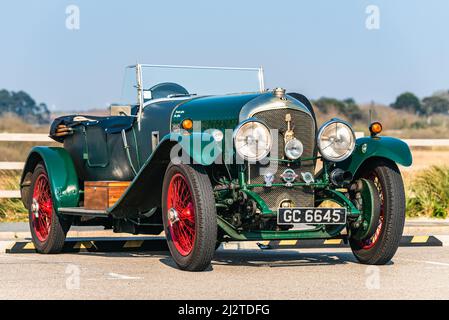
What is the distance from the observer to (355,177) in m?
10.1

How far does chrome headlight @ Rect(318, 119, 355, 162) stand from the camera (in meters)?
9.45

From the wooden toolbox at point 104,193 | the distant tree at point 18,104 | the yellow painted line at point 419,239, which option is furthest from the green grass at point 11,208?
the distant tree at point 18,104

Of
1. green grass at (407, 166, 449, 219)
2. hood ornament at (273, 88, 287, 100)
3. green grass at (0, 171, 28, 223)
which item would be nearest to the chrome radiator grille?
hood ornament at (273, 88, 287, 100)

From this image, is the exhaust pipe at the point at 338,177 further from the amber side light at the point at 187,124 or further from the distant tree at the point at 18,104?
the distant tree at the point at 18,104

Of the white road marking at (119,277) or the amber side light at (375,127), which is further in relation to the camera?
the amber side light at (375,127)

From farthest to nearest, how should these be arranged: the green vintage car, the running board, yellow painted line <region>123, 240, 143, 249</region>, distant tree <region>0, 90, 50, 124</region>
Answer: distant tree <region>0, 90, 50, 124</region>, yellow painted line <region>123, 240, 143, 249</region>, the running board, the green vintage car

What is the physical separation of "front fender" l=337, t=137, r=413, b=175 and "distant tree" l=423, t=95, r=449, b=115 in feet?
253

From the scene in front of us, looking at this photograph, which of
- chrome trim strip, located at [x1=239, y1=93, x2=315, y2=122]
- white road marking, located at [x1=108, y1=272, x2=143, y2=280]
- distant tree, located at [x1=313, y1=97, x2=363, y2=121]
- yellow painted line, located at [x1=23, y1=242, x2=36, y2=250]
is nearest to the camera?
white road marking, located at [x1=108, y1=272, x2=143, y2=280]

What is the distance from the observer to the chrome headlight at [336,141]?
9453 millimetres

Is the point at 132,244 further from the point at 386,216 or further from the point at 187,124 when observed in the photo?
the point at 386,216

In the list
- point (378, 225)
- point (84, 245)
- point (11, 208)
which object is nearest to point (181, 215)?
point (378, 225)

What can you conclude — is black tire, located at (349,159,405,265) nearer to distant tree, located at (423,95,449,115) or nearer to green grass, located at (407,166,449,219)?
green grass, located at (407,166,449,219)

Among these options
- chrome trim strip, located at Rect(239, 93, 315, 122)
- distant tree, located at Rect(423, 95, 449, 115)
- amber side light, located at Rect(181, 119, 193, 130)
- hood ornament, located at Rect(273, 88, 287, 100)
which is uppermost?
hood ornament, located at Rect(273, 88, 287, 100)

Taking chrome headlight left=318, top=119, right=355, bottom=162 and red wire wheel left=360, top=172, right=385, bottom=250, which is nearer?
chrome headlight left=318, top=119, right=355, bottom=162
